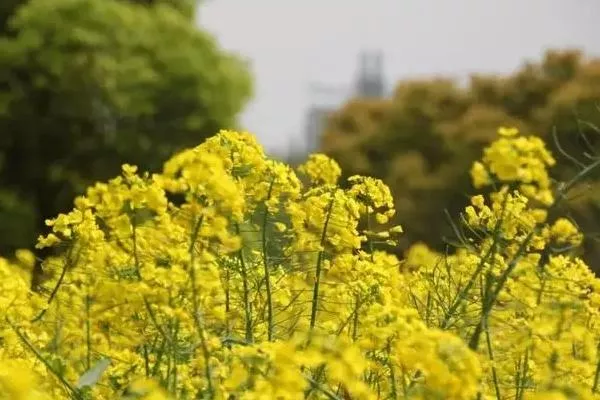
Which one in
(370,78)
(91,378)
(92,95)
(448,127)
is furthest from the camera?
(370,78)

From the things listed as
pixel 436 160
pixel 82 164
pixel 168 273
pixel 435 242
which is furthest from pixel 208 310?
pixel 436 160

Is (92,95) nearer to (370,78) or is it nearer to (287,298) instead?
(287,298)

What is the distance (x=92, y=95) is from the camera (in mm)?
10781

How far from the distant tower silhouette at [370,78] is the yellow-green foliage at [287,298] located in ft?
96.6

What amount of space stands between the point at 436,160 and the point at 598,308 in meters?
10.9

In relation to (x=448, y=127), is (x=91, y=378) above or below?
below

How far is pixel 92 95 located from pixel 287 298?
8.57 metres

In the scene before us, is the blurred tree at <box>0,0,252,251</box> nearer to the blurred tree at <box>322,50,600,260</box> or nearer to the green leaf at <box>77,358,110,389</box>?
the blurred tree at <box>322,50,600,260</box>

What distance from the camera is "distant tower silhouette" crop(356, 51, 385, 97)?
32156 mm

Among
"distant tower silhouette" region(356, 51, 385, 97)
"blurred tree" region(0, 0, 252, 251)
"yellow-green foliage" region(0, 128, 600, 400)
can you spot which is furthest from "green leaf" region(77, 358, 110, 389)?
"distant tower silhouette" region(356, 51, 385, 97)

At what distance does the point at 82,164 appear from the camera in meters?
10.8

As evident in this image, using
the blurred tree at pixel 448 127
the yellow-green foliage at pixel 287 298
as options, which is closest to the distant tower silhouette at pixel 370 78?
the blurred tree at pixel 448 127

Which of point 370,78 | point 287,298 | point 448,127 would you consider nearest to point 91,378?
point 287,298

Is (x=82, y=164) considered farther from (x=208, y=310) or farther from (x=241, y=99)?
(x=208, y=310)
